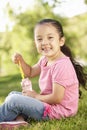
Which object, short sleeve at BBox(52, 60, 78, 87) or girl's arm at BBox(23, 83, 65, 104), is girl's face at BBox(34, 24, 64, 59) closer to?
short sleeve at BBox(52, 60, 78, 87)

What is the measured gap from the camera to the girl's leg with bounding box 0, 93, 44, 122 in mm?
3305

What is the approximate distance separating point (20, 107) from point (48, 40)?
0.58 meters

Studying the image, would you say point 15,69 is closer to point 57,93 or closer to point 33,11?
point 33,11

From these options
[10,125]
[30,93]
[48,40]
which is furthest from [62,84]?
[10,125]

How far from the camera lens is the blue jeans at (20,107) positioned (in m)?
3.30

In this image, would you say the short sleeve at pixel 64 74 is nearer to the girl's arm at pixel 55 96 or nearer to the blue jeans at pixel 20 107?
the girl's arm at pixel 55 96

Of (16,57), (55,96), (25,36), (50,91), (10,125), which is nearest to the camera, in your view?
(10,125)

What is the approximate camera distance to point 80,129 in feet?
9.86

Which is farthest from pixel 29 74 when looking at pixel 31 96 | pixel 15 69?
pixel 15 69

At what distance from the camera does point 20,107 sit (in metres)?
3.32

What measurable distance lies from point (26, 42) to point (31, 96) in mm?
6817

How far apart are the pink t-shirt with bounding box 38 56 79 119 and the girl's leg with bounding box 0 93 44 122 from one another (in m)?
0.06

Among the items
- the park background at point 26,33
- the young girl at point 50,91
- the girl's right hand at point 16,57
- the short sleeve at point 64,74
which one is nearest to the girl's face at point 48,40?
the young girl at point 50,91

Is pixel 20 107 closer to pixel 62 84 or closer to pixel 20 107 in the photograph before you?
pixel 20 107
